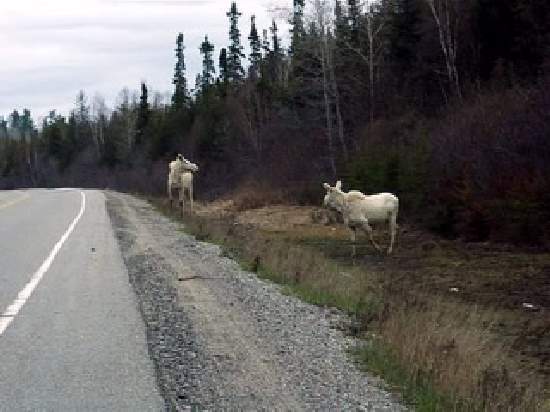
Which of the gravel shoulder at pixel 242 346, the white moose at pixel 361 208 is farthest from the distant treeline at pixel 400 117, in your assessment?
the gravel shoulder at pixel 242 346

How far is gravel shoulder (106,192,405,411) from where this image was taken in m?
6.60

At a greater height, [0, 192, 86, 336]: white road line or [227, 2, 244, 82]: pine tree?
[227, 2, 244, 82]: pine tree

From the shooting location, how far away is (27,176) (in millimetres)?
Result: 132125

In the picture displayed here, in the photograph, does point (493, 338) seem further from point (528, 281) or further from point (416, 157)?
point (416, 157)

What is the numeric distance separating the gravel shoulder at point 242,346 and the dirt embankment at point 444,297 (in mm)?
704

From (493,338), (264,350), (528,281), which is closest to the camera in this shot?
(264,350)

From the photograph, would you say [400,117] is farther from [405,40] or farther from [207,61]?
[207,61]

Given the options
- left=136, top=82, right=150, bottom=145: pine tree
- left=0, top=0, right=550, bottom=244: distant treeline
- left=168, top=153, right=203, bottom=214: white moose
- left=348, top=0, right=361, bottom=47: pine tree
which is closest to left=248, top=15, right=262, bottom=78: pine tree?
left=0, top=0, right=550, bottom=244: distant treeline

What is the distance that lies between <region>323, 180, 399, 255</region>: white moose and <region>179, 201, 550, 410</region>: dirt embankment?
31.7 inches

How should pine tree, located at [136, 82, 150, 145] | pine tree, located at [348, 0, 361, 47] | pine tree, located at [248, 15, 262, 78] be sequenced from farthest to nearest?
pine tree, located at [136, 82, 150, 145]
pine tree, located at [248, 15, 262, 78]
pine tree, located at [348, 0, 361, 47]

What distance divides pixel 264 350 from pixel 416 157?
21002 millimetres

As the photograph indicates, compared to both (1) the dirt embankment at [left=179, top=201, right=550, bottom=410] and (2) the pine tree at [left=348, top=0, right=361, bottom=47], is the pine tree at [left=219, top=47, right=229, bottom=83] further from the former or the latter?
(1) the dirt embankment at [left=179, top=201, right=550, bottom=410]

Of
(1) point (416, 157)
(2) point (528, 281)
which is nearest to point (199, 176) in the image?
(1) point (416, 157)

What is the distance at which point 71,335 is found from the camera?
874cm
